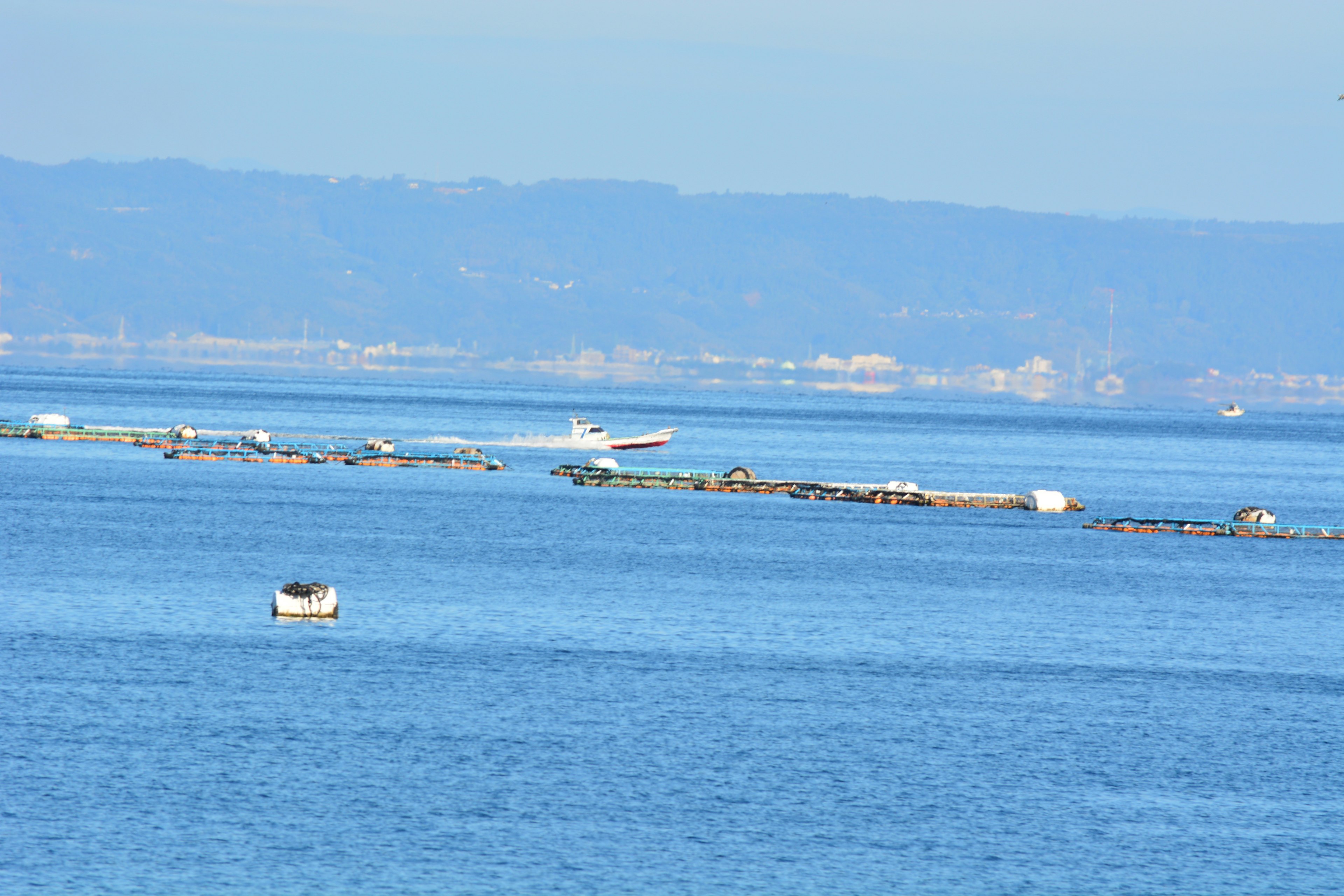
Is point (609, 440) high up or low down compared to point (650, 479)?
up

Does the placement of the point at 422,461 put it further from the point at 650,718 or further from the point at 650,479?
the point at 650,718

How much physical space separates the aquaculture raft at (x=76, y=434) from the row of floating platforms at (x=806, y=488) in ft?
142

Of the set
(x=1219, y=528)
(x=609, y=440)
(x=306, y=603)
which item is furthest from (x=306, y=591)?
(x=609, y=440)

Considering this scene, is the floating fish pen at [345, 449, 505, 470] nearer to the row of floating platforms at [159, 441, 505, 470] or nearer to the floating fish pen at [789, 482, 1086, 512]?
the row of floating platforms at [159, 441, 505, 470]

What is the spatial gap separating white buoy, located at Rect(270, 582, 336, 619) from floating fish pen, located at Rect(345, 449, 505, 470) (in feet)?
263

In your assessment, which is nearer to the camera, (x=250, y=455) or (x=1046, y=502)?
(x=1046, y=502)

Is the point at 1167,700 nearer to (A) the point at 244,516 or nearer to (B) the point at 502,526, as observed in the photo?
(B) the point at 502,526

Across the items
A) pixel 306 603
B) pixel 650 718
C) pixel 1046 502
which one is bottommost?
pixel 650 718

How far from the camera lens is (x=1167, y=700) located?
51.8 metres

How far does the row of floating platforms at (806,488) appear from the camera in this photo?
120 meters

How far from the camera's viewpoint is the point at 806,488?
12475 cm

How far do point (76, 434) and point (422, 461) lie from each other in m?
38.5

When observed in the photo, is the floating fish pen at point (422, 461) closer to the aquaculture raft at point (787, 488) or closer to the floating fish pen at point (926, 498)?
the aquaculture raft at point (787, 488)

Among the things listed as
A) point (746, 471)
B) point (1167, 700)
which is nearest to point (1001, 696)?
point (1167, 700)
